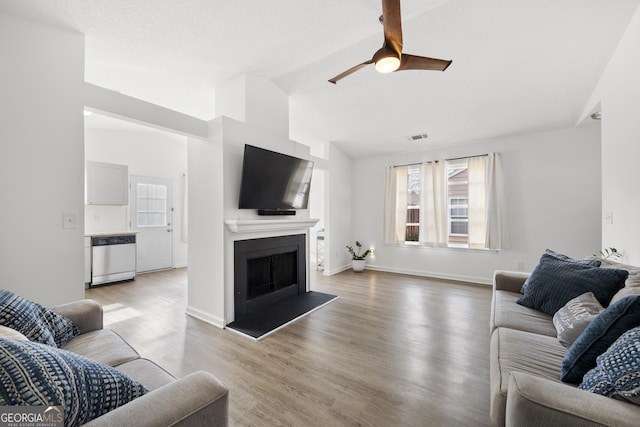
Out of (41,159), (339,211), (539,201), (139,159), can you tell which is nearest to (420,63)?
(41,159)

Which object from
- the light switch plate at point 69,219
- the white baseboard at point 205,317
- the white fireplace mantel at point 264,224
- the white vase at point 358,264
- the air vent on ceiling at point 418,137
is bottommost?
the white baseboard at point 205,317

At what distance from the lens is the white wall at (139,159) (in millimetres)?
4848

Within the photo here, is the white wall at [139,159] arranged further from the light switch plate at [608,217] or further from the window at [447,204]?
the light switch plate at [608,217]

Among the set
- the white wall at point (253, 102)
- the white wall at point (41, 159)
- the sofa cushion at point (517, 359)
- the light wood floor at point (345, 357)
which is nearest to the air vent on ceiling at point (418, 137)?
the white wall at point (253, 102)

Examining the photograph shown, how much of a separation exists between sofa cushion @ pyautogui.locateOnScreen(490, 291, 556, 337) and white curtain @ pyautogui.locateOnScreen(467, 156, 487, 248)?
2600 millimetres

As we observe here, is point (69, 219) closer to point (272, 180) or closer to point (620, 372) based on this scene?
point (272, 180)

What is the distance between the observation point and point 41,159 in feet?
6.53

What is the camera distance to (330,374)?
1996mm

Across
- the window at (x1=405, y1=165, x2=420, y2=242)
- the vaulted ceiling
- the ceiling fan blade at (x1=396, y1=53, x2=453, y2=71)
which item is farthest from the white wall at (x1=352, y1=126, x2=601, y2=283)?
the ceiling fan blade at (x1=396, y1=53, x2=453, y2=71)

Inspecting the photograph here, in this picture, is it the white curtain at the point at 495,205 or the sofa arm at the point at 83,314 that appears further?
the white curtain at the point at 495,205

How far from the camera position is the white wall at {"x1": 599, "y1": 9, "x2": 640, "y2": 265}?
2029mm

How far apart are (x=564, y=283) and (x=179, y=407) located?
95.1 inches

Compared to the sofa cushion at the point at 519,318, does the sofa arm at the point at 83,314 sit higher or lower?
higher

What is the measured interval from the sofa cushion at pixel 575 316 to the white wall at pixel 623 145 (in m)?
0.82
